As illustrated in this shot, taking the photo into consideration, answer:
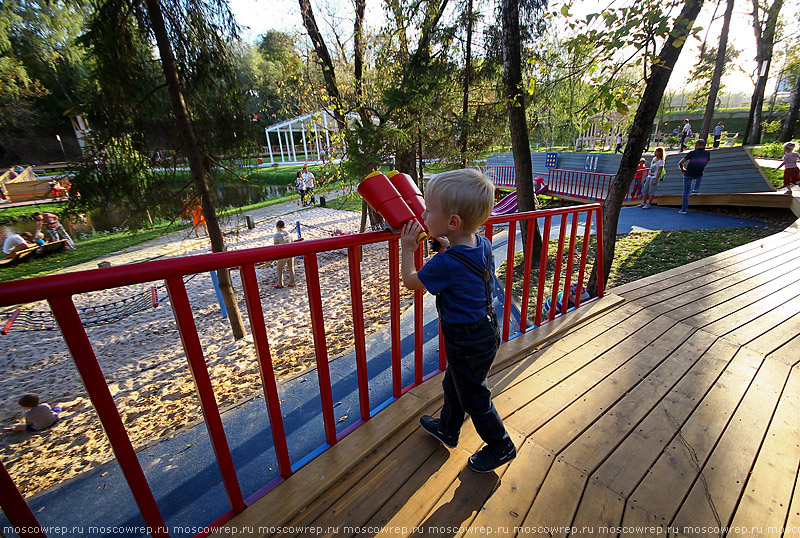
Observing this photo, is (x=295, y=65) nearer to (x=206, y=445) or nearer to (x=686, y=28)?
(x=686, y=28)

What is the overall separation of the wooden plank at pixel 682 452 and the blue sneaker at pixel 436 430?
769 mm

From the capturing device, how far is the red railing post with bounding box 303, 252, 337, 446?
5.12ft

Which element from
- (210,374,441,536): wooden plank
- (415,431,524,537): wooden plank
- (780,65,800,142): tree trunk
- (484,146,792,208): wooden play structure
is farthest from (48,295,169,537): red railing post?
(780,65,800,142): tree trunk

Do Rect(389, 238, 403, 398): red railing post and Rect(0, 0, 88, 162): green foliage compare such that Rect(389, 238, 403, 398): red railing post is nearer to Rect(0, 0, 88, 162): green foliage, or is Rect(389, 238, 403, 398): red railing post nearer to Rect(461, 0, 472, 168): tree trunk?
Rect(461, 0, 472, 168): tree trunk

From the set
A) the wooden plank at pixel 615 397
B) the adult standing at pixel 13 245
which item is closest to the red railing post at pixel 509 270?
the wooden plank at pixel 615 397

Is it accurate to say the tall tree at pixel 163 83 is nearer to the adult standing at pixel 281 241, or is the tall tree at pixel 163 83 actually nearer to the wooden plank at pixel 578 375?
the adult standing at pixel 281 241

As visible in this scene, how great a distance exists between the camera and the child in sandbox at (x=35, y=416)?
11.3 ft

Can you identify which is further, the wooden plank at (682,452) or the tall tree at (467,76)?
the tall tree at (467,76)

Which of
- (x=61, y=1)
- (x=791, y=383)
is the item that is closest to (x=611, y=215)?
(x=791, y=383)

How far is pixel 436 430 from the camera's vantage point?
1.87 metres

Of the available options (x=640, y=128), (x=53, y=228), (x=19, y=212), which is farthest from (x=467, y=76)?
(x=19, y=212)

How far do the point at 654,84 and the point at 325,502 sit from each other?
4.87 meters

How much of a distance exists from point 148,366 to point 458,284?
5374mm

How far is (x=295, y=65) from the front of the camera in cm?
882
